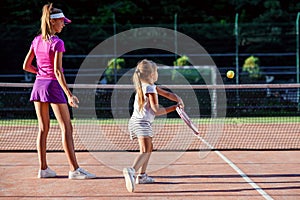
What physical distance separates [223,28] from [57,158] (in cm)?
1619

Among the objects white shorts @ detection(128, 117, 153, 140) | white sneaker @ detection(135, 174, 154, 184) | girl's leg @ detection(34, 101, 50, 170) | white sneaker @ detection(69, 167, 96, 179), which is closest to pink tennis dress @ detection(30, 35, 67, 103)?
girl's leg @ detection(34, 101, 50, 170)

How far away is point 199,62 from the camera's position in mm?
22766

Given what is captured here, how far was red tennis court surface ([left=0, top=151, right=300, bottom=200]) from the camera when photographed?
574 cm

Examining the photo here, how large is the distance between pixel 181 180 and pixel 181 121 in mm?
9596

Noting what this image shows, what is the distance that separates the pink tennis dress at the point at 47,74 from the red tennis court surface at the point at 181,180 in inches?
39.6

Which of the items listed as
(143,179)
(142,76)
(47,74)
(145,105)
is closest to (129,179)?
(143,179)

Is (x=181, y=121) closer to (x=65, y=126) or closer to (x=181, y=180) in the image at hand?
(x=181, y=180)

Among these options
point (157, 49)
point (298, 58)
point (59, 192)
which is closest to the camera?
point (59, 192)

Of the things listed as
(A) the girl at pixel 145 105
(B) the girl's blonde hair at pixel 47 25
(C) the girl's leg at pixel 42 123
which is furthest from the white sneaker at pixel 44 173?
(B) the girl's blonde hair at pixel 47 25

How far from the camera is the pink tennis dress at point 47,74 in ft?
21.1

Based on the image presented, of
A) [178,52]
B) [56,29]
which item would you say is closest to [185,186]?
[56,29]

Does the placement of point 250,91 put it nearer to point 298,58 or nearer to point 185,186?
point 298,58

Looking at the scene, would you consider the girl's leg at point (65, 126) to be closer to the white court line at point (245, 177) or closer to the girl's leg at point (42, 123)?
the girl's leg at point (42, 123)

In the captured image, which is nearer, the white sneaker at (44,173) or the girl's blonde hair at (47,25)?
the girl's blonde hair at (47,25)
